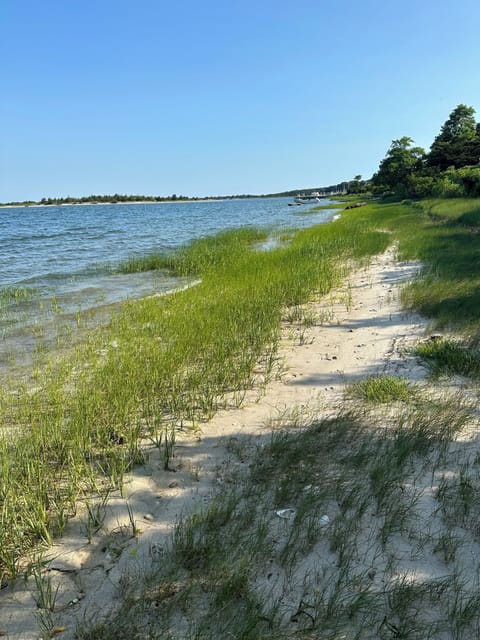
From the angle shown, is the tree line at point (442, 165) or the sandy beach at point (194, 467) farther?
the tree line at point (442, 165)

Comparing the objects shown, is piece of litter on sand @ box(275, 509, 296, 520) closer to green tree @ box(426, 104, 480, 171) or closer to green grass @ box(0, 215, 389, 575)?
green grass @ box(0, 215, 389, 575)

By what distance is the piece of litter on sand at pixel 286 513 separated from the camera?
118 inches

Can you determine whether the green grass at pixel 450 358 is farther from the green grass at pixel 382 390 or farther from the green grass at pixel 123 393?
the green grass at pixel 123 393

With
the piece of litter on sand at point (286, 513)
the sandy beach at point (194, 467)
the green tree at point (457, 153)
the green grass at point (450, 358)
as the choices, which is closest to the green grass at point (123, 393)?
the sandy beach at point (194, 467)

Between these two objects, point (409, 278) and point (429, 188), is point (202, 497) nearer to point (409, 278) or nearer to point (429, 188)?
point (409, 278)

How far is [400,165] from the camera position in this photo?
71000 millimetres

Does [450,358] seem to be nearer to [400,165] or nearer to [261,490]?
[261,490]

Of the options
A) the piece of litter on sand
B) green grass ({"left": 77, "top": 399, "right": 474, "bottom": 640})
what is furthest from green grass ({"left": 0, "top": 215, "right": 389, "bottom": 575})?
the piece of litter on sand

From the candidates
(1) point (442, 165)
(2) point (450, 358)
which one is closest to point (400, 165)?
(1) point (442, 165)

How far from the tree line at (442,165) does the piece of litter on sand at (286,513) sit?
3929cm

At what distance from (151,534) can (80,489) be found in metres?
0.86

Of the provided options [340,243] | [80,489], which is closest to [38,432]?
[80,489]

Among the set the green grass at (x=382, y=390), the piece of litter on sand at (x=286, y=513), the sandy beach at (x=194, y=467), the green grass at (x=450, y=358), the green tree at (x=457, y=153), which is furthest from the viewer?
the green tree at (x=457, y=153)

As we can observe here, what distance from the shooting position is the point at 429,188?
48375 millimetres
